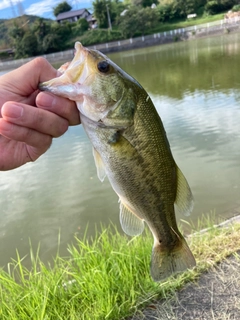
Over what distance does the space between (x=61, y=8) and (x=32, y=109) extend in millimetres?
91753

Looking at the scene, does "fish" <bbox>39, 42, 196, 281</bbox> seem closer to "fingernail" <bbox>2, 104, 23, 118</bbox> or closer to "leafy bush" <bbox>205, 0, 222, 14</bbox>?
"fingernail" <bbox>2, 104, 23, 118</bbox>

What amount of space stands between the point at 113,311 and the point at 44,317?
571 millimetres

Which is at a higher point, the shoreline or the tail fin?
the tail fin

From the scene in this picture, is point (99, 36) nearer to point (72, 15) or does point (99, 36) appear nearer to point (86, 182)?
point (72, 15)

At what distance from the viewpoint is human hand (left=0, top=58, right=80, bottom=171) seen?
157 cm

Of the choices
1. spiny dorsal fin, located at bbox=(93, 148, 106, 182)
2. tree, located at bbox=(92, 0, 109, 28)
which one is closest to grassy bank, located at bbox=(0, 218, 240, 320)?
spiny dorsal fin, located at bbox=(93, 148, 106, 182)

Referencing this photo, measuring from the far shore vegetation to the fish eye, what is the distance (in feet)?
188

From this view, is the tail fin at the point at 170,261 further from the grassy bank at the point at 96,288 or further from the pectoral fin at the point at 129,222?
the grassy bank at the point at 96,288

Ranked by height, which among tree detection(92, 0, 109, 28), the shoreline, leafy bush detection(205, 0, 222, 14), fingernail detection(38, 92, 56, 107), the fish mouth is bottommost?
the shoreline

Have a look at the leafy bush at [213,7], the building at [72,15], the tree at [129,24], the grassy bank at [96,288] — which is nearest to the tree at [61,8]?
the building at [72,15]

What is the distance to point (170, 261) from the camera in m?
1.92

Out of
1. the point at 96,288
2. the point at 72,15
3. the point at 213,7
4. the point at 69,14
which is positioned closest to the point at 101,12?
the point at 72,15

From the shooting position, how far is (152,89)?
54.4 feet

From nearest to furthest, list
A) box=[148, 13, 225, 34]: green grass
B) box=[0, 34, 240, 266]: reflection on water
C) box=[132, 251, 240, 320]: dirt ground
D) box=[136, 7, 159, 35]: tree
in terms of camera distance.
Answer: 1. box=[132, 251, 240, 320]: dirt ground
2. box=[0, 34, 240, 266]: reflection on water
3. box=[148, 13, 225, 34]: green grass
4. box=[136, 7, 159, 35]: tree
